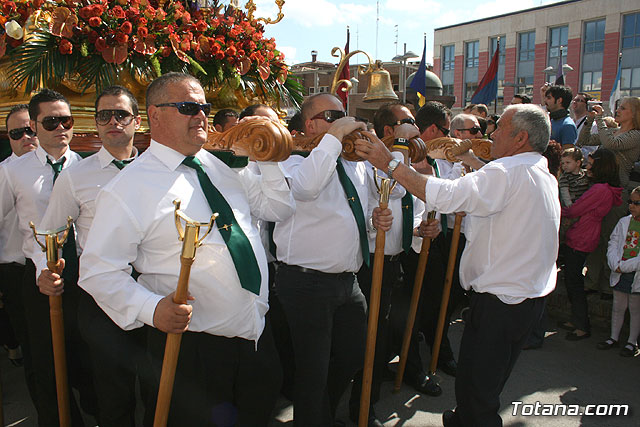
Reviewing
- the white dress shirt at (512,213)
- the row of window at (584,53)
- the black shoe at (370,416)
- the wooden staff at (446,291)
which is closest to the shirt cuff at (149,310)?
the white dress shirt at (512,213)

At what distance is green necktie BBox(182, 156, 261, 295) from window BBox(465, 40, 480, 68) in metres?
43.0

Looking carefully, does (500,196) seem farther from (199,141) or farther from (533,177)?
(199,141)

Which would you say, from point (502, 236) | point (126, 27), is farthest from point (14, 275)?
point (502, 236)

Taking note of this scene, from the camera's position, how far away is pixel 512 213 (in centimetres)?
275

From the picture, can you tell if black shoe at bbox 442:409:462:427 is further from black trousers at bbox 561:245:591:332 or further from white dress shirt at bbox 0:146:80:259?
white dress shirt at bbox 0:146:80:259

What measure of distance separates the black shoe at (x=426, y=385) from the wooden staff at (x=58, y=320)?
2.44 metres

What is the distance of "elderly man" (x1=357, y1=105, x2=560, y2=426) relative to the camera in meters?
2.73

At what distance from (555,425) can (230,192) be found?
2.81m

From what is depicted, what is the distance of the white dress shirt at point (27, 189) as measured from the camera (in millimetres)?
3256

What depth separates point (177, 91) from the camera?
225 cm

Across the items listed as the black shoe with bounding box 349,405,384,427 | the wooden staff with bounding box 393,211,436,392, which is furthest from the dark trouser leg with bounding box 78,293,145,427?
the wooden staff with bounding box 393,211,436,392

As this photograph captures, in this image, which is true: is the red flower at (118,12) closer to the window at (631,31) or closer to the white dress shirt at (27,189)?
the white dress shirt at (27,189)

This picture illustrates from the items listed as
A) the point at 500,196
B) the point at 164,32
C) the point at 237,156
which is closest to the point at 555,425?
the point at 500,196

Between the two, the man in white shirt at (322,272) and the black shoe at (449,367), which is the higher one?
the man in white shirt at (322,272)
